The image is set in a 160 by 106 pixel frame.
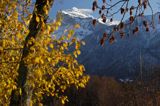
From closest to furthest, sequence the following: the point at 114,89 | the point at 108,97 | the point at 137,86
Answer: the point at 137,86, the point at 108,97, the point at 114,89

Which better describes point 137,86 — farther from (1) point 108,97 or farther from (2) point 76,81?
(2) point 76,81

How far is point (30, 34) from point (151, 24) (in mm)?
4378

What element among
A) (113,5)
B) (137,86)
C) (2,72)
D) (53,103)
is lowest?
(53,103)

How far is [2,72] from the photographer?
1527 cm

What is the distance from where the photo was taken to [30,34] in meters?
10.7

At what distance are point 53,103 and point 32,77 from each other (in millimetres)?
99878

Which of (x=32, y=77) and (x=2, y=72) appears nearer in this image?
(x=32, y=77)

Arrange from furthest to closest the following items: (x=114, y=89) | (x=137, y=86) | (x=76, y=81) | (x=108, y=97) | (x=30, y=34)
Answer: (x=114, y=89) < (x=108, y=97) < (x=137, y=86) < (x=76, y=81) < (x=30, y=34)

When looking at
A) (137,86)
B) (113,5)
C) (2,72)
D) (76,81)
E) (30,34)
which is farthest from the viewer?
(137,86)

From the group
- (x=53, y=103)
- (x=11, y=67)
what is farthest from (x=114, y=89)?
(x=11, y=67)

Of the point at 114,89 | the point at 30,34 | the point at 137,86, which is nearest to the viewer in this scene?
the point at 30,34

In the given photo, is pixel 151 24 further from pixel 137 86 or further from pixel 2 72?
pixel 137 86

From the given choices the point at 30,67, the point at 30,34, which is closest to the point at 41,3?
the point at 30,34

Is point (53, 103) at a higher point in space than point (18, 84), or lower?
lower
